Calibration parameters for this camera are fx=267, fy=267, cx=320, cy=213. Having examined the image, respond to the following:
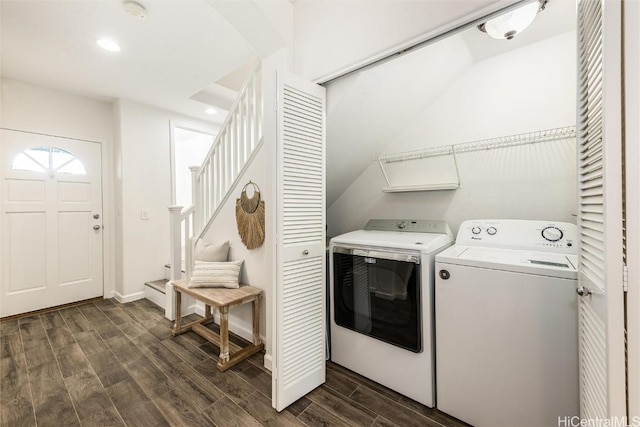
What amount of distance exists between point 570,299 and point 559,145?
1180 millimetres

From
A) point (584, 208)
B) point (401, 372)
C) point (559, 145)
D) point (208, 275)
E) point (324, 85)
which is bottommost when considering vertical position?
point (401, 372)

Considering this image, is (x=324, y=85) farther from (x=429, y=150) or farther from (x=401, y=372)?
(x=401, y=372)

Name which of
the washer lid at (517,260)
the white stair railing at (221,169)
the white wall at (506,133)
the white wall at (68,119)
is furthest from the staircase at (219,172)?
A: the washer lid at (517,260)

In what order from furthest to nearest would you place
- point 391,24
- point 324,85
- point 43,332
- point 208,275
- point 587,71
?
point 43,332
point 208,275
point 324,85
point 391,24
point 587,71

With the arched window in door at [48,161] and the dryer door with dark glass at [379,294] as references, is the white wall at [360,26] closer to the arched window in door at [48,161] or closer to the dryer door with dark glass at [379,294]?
the dryer door with dark glass at [379,294]

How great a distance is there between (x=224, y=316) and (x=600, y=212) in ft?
6.85

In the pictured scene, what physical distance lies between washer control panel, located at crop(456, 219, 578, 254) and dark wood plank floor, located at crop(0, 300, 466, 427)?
1.07 meters

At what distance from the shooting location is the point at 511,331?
51.1 inches

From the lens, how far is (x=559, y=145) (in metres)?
1.81

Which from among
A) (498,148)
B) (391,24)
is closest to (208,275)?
(391,24)

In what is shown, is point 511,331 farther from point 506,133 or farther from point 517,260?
point 506,133

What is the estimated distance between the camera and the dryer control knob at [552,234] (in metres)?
1.56

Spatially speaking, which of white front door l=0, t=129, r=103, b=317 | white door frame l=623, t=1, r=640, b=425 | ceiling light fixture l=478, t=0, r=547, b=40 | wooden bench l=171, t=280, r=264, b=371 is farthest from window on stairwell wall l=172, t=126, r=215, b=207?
white door frame l=623, t=1, r=640, b=425

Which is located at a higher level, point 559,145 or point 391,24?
point 391,24
